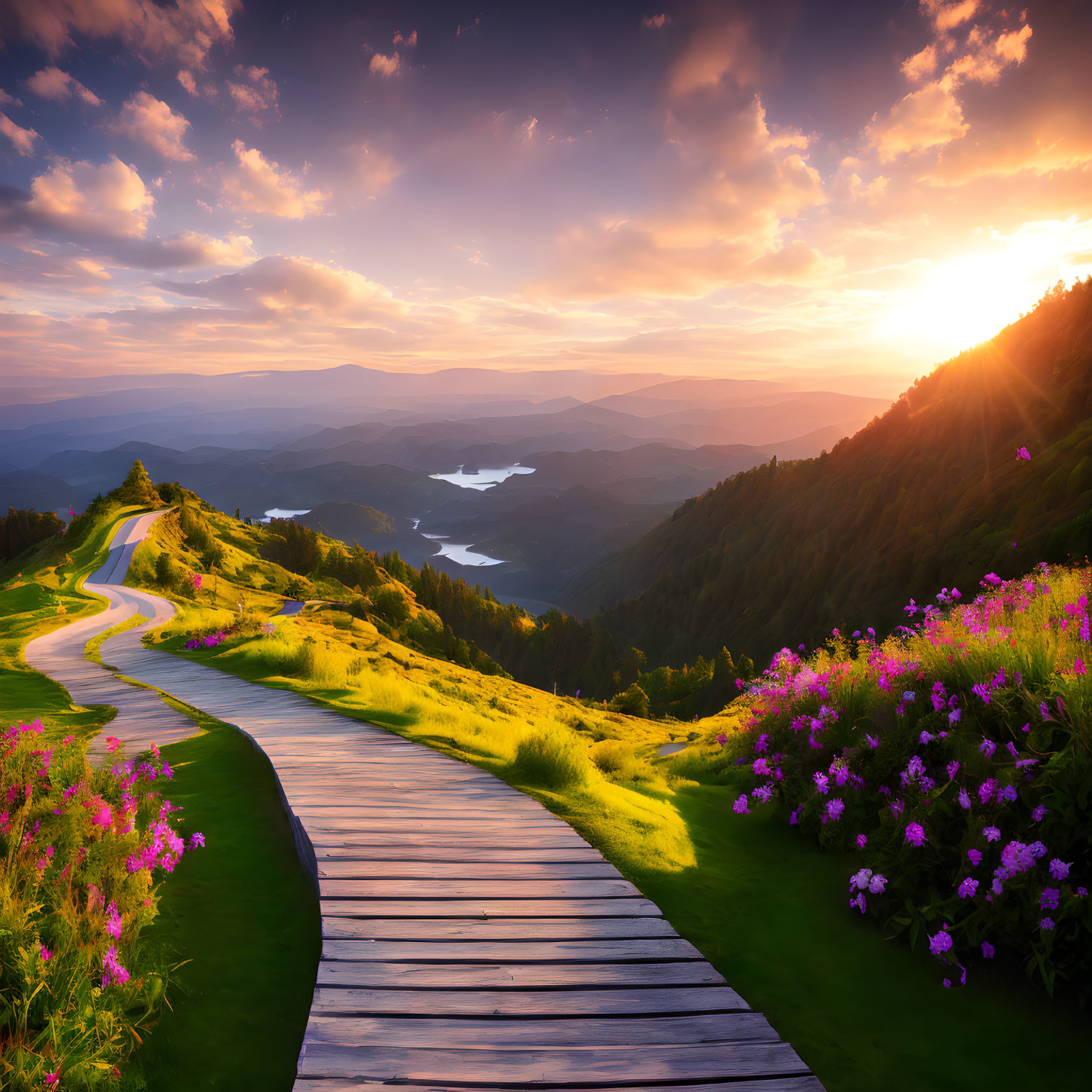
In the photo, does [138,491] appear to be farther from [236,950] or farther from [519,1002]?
[519,1002]

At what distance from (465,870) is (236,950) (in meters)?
1.81

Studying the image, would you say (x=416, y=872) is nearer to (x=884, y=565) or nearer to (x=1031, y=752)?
(x=1031, y=752)

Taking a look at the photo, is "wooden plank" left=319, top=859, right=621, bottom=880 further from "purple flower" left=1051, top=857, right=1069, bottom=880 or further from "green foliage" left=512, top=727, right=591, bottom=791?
"purple flower" left=1051, top=857, right=1069, bottom=880

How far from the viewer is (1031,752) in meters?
4.94

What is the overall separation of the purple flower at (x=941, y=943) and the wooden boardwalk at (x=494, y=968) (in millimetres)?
1602

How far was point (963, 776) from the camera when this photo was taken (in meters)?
5.32

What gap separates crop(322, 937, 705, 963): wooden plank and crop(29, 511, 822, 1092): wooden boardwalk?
0.04 ft

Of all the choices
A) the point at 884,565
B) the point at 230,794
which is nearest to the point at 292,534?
the point at 884,565

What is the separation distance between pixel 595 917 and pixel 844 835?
311 centimetres

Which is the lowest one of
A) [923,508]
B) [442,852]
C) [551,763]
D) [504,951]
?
[923,508]

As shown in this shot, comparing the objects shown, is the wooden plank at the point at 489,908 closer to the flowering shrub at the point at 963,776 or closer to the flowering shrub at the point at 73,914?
the flowering shrub at the point at 73,914

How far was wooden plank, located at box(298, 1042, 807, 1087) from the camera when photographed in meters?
3.15

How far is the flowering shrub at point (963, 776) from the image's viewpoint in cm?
432

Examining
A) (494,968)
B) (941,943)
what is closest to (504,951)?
(494,968)
